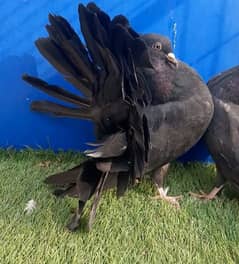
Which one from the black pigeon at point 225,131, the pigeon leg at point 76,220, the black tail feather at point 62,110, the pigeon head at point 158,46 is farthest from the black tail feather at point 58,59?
the black pigeon at point 225,131

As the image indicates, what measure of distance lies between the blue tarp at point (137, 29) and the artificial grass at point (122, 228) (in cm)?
40

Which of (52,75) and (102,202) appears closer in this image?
(102,202)

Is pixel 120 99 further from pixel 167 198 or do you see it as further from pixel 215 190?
pixel 215 190

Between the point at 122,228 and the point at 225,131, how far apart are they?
55 centimetres

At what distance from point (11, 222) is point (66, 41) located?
669 millimetres

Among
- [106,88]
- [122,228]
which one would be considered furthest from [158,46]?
[122,228]

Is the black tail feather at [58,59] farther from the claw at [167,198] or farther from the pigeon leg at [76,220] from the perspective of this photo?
the claw at [167,198]

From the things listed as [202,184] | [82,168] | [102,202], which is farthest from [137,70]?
[202,184]

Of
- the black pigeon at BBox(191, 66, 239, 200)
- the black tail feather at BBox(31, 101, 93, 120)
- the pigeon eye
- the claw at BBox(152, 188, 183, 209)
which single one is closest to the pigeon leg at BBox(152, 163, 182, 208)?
the claw at BBox(152, 188, 183, 209)

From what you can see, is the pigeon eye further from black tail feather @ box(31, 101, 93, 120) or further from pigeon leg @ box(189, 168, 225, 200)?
pigeon leg @ box(189, 168, 225, 200)

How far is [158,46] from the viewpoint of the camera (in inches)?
59.6

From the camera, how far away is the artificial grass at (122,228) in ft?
4.14

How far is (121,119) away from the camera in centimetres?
138

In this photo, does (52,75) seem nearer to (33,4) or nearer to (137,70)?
(33,4)
